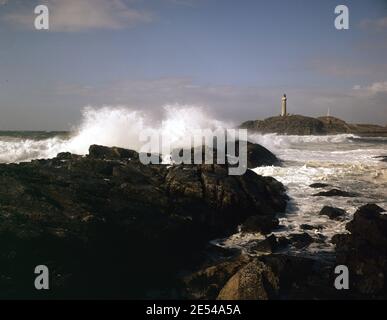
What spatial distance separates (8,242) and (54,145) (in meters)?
21.4

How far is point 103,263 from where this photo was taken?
7.66 meters

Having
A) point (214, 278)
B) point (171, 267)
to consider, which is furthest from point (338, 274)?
point (171, 267)

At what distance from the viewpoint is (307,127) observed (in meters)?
69.4

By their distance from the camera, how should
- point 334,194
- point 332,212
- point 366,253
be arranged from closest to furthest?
point 366,253 < point 332,212 < point 334,194

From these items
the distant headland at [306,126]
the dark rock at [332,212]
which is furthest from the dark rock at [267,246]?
the distant headland at [306,126]

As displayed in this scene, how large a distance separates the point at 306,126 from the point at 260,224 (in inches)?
2465

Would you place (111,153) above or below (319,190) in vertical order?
above

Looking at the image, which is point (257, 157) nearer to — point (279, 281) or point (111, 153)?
point (111, 153)

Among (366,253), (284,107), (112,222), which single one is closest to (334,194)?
(366,253)

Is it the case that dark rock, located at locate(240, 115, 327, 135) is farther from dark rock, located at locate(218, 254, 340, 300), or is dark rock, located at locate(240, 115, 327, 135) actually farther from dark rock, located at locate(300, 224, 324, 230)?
dark rock, located at locate(218, 254, 340, 300)

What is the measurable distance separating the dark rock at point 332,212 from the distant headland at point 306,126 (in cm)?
5810

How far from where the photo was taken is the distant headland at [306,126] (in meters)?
69.3

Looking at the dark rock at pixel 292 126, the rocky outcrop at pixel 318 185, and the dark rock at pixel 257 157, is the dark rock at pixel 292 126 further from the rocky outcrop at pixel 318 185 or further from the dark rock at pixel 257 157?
the rocky outcrop at pixel 318 185

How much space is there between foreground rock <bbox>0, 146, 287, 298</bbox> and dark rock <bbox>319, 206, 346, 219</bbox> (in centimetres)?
141
